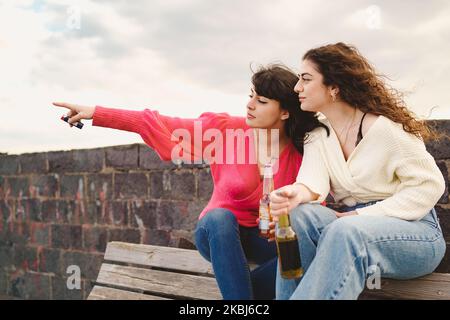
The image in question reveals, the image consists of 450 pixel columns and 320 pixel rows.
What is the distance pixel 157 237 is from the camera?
4543 mm

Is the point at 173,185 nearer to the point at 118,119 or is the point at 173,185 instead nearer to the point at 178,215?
the point at 178,215

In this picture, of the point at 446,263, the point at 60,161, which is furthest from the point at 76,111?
the point at 60,161

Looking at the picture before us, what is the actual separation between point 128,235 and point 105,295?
1.57 m

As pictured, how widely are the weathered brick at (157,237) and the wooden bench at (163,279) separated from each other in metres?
1.01

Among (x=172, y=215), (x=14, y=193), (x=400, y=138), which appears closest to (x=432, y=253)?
(x=400, y=138)

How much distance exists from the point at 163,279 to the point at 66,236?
9.27 ft

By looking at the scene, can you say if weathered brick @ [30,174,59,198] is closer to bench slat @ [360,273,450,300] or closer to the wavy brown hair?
the wavy brown hair

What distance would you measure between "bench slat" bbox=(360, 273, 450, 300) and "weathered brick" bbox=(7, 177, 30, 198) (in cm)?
468

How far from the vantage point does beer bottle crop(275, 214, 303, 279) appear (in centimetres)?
203

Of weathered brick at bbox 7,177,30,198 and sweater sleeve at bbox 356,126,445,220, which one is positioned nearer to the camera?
sweater sleeve at bbox 356,126,445,220

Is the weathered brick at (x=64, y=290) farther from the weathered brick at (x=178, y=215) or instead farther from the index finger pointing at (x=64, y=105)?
the index finger pointing at (x=64, y=105)

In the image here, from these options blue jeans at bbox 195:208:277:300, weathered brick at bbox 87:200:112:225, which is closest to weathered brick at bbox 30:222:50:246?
weathered brick at bbox 87:200:112:225

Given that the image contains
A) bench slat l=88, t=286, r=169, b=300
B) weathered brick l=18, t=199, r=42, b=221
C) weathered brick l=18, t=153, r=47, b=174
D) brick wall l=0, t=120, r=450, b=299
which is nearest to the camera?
bench slat l=88, t=286, r=169, b=300
